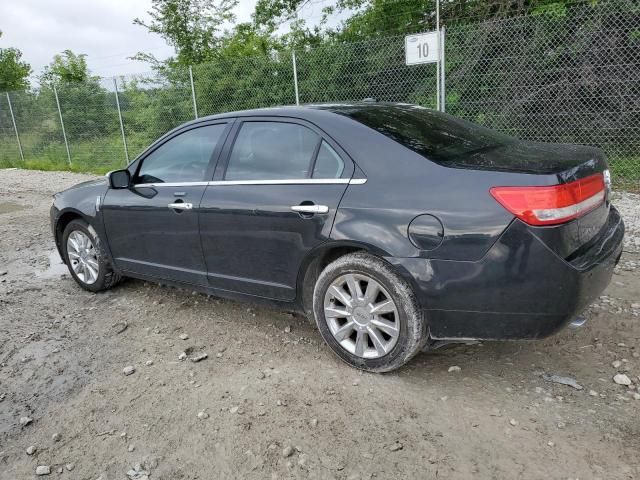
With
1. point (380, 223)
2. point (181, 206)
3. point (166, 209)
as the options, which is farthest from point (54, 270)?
point (380, 223)

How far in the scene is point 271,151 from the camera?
11.4ft

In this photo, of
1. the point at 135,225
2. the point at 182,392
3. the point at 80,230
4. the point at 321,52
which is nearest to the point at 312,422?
the point at 182,392

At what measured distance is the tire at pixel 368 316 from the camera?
287 cm

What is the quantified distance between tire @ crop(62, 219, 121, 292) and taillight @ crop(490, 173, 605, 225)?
11.5 ft

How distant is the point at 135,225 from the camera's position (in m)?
4.20

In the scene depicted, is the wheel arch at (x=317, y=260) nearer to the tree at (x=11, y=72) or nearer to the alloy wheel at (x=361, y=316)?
the alloy wheel at (x=361, y=316)

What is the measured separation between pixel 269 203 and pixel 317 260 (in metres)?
0.49

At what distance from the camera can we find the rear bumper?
8.26 ft

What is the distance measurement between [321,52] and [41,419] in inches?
316

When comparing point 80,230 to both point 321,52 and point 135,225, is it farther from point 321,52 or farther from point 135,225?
point 321,52

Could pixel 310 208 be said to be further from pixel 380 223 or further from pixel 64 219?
pixel 64 219

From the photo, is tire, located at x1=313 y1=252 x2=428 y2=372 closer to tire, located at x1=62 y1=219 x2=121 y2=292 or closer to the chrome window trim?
the chrome window trim

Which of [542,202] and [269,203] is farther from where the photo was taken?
[269,203]

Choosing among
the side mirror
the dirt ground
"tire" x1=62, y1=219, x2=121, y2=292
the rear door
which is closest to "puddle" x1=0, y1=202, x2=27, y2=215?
"tire" x1=62, y1=219, x2=121, y2=292
